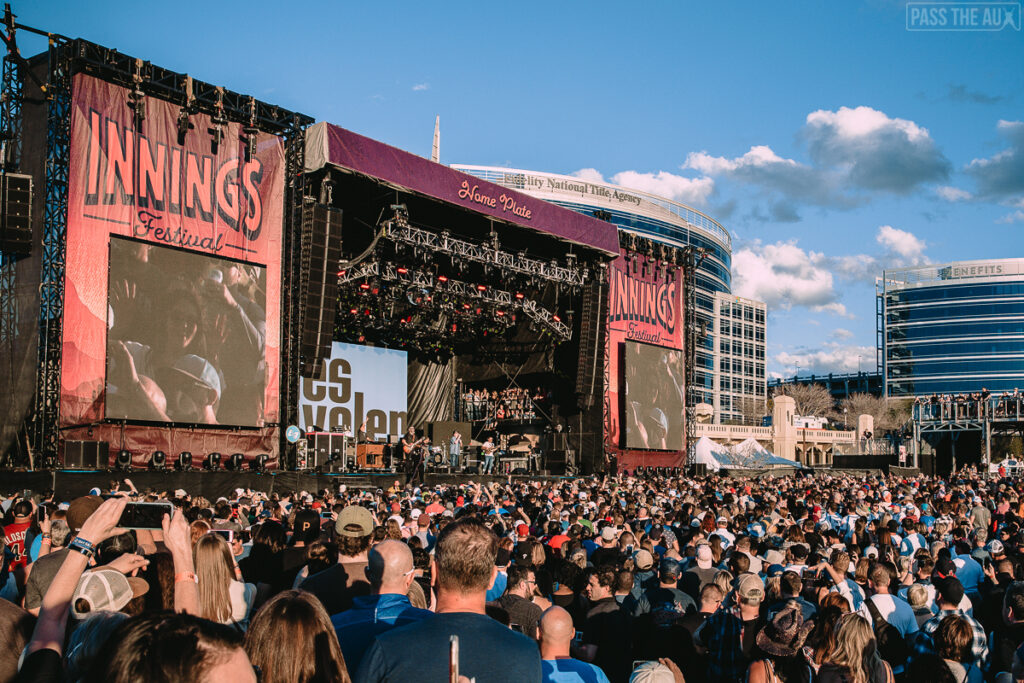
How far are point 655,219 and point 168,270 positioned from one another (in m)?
78.1

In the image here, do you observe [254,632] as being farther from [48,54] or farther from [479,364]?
[479,364]

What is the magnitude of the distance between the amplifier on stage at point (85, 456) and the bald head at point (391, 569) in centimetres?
1824

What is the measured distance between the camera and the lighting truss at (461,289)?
2620cm

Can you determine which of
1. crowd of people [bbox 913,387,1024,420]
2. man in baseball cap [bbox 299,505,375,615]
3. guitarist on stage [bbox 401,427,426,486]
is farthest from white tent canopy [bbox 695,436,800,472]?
man in baseball cap [bbox 299,505,375,615]

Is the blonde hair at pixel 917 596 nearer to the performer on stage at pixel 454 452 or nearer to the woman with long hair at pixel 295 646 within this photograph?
the woman with long hair at pixel 295 646

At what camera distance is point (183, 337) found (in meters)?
22.5

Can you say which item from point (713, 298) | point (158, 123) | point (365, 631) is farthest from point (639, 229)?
point (365, 631)

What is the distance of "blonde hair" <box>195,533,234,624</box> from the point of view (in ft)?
12.8

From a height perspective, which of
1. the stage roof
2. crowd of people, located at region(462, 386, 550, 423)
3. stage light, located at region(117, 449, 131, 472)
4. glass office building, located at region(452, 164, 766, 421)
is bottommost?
stage light, located at region(117, 449, 131, 472)

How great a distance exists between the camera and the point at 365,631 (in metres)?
3.26

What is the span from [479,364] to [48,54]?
20.7 m

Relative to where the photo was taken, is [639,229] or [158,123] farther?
[639,229]

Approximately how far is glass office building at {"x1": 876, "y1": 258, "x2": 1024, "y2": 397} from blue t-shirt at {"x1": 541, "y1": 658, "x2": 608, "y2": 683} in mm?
106783

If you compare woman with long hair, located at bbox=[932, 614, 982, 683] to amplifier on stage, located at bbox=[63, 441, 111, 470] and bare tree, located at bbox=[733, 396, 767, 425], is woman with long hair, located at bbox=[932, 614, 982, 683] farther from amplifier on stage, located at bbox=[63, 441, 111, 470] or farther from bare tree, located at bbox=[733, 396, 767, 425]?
bare tree, located at bbox=[733, 396, 767, 425]
